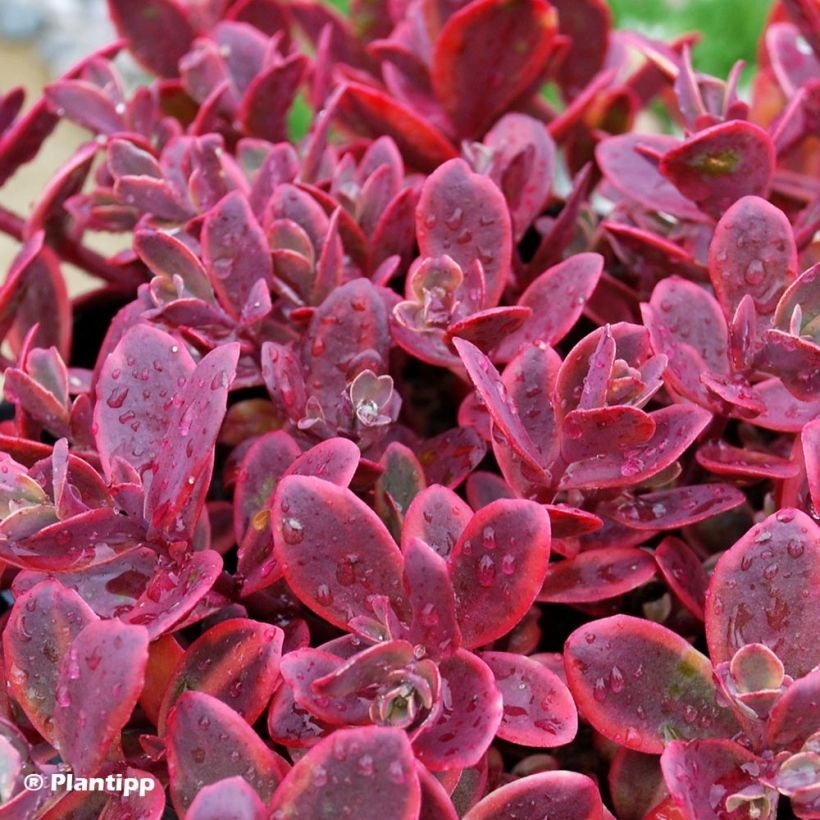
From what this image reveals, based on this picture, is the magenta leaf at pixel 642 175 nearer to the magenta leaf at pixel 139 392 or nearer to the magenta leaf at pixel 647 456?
the magenta leaf at pixel 647 456

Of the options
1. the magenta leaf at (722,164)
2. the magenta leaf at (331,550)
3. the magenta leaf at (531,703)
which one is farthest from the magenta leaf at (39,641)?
the magenta leaf at (722,164)

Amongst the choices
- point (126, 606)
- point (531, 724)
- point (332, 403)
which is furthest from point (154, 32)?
point (531, 724)

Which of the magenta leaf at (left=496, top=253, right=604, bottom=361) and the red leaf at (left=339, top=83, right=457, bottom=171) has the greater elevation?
the red leaf at (left=339, top=83, right=457, bottom=171)

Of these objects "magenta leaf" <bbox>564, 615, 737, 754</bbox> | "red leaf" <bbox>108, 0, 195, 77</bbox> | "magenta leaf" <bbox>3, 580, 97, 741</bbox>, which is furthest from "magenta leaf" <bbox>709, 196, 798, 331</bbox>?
"red leaf" <bbox>108, 0, 195, 77</bbox>

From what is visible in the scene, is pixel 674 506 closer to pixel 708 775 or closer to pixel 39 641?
pixel 708 775

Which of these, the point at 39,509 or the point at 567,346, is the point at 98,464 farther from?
the point at 567,346

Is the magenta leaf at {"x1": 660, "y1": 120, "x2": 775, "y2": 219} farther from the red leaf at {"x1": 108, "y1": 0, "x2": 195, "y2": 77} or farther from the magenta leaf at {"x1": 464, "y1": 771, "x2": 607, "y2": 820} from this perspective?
the red leaf at {"x1": 108, "y1": 0, "x2": 195, "y2": 77}

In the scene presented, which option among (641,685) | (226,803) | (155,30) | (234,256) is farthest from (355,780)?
(155,30)
